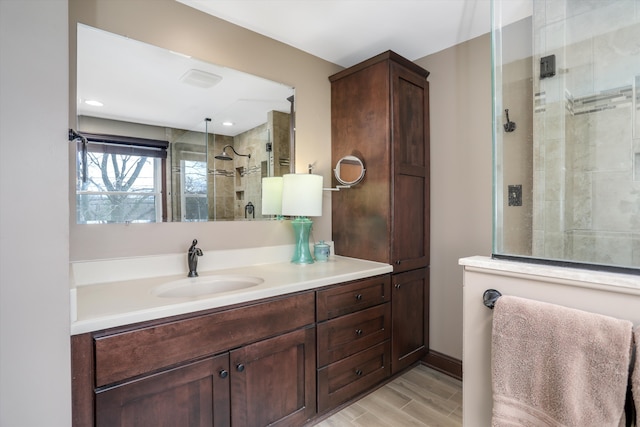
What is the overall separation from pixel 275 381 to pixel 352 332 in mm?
562

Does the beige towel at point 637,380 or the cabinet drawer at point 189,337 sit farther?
the cabinet drawer at point 189,337

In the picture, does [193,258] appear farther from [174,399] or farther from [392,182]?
[392,182]

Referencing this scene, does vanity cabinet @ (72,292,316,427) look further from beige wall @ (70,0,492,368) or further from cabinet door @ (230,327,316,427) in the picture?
beige wall @ (70,0,492,368)

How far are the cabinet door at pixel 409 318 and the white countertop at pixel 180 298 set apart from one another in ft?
0.89

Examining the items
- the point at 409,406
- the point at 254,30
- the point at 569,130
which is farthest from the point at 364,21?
the point at 409,406

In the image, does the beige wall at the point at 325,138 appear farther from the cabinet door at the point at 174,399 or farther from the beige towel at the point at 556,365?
the beige towel at the point at 556,365

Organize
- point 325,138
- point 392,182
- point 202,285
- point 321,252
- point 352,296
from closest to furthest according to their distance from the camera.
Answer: point 202,285, point 352,296, point 392,182, point 321,252, point 325,138

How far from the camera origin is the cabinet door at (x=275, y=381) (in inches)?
54.3

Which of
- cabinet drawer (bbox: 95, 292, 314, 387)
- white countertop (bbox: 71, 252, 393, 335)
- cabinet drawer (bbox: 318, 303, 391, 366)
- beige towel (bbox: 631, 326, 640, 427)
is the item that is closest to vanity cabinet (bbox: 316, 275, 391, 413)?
cabinet drawer (bbox: 318, 303, 391, 366)

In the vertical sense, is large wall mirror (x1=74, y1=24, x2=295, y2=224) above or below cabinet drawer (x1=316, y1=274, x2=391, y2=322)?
above

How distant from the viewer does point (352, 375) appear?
6.12ft

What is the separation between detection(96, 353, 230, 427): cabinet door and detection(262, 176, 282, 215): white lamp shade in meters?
1.06

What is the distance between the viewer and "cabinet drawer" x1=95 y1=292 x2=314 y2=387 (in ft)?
3.55

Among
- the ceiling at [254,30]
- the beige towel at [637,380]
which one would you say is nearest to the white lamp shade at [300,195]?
the ceiling at [254,30]
